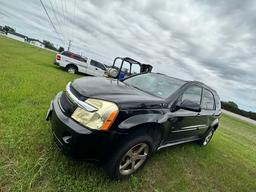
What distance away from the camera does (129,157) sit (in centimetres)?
260

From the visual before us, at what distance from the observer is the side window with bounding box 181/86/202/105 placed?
3.33 metres

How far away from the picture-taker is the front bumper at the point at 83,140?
208 cm

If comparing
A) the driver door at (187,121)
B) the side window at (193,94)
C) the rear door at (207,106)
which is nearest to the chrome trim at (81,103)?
the driver door at (187,121)

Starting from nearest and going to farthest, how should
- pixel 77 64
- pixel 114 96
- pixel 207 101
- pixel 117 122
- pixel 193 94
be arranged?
pixel 117 122 → pixel 114 96 → pixel 193 94 → pixel 207 101 → pixel 77 64

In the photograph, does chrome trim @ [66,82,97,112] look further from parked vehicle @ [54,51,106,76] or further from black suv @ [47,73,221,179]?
parked vehicle @ [54,51,106,76]

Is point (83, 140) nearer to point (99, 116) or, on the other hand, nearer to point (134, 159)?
point (99, 116)

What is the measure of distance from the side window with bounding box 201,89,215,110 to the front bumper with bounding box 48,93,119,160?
2785mm

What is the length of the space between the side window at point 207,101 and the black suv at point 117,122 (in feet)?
3.50

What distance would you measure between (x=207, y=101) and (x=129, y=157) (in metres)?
2.75

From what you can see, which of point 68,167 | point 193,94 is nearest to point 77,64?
point 193,94

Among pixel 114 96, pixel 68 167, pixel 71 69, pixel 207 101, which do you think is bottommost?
pixel 71 69

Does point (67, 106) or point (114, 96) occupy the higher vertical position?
point (114, 96)

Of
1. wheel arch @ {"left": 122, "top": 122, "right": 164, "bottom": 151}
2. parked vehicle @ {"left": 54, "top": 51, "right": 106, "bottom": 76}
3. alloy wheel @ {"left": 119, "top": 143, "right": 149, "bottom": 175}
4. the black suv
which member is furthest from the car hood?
parked vehicle @ {"left": 54, "top": 51, "right": 106, "bottom": 76}

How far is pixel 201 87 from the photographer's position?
408cm
